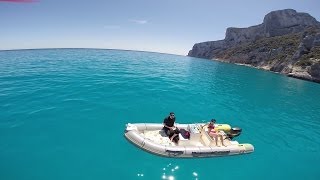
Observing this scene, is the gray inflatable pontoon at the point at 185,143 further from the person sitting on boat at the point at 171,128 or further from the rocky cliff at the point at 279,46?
the rocky cliff at the point at 279,46

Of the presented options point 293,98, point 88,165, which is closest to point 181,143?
point 88,165

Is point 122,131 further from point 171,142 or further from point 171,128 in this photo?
point 171,142

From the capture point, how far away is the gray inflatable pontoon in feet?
37.8

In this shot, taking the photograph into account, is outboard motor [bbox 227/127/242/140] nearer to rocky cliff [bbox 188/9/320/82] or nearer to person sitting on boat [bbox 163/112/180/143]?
person sitting on boat [bbox 163/112/180/143]

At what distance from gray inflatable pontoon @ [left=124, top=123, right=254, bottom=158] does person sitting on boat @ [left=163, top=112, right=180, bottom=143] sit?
10.2 inches

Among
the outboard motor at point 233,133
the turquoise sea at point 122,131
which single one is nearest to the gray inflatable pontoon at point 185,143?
the outboard motor at point 233,133

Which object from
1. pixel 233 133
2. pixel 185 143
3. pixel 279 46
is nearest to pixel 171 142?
pixel 185 143

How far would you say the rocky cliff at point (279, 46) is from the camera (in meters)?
55.5

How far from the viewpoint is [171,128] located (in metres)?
13.1

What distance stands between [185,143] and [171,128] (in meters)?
1.24

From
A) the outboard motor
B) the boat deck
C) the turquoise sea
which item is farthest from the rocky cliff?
the boat deck

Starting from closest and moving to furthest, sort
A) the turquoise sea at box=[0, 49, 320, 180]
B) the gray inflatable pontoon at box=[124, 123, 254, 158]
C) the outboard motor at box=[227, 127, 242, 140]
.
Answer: the turquoise sea at box=[0, 49, 320, 180]
the gray inflatable pontoon at box=[124, 123, 254, 158]
the outboard motor at box=[227, 127, 242, 140]

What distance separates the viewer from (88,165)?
1053 cm

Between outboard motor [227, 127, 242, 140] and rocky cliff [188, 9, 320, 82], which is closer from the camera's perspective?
outboard motor [227, 127, 242, 140]
